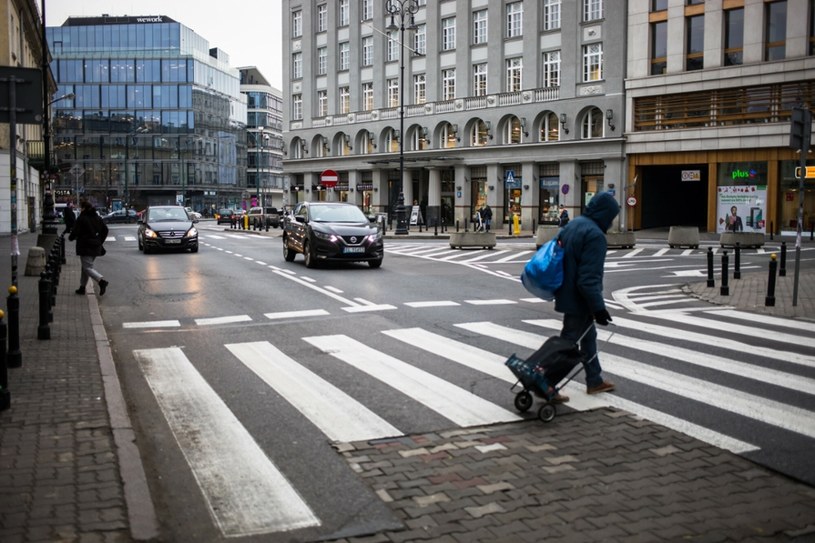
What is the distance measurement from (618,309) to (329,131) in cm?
5676

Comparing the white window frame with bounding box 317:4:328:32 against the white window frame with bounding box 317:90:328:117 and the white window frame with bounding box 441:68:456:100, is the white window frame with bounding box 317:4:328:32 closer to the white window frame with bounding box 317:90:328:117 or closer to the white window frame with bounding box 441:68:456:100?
the white window frame with bounding box 317:90:328:117

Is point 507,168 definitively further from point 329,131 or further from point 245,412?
point 245,412

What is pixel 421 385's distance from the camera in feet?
26.3

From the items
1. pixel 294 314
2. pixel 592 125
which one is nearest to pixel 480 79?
pixel 592 125

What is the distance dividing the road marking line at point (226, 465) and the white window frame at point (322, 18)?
63640 millimetres

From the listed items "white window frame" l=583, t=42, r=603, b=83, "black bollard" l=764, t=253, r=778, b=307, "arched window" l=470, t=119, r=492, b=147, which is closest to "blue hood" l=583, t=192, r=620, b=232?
"black bollard" l=764, t=253, r=778, b=307

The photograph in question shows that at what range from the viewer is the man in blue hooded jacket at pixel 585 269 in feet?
22.9

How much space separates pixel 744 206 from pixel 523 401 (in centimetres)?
4051

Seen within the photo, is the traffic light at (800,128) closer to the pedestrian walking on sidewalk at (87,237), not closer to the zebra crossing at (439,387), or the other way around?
the zebra crossing at (439,387)

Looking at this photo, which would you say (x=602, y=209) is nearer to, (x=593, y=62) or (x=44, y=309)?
(x=44, y=309)

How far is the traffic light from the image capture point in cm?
1392

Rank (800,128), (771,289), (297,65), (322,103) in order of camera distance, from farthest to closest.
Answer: (297,65) → (322,103) → (771,289) → (800,128)

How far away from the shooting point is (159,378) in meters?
8.54

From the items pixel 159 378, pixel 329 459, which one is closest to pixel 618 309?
pixel 159 378
